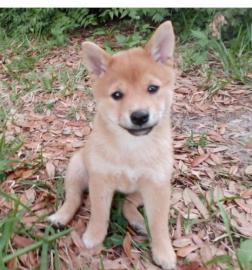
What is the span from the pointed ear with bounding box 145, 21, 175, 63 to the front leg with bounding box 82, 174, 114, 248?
0.81 meters

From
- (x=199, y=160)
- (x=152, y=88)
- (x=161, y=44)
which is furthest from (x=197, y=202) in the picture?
(x=161, y=44)

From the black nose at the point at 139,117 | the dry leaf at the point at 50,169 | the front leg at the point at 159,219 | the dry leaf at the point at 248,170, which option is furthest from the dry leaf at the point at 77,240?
the dry leaf at the point at 248,170

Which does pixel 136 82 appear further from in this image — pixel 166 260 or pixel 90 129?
pixel 90 129

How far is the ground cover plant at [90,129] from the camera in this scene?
9.23 feet

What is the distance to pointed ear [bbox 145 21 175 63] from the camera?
2545mm

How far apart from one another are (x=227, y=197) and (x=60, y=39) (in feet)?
11.5

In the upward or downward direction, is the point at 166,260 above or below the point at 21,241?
below

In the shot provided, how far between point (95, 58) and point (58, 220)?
112 centimetres

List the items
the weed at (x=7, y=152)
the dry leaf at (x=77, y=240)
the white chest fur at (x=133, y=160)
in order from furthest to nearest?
the weed at (x=7, y=152) → the dry leaf at (x=77, y=240) → the white chest fur at (x=133, y=160)

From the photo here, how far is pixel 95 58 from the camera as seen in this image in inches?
A: 103

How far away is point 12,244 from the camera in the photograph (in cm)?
273

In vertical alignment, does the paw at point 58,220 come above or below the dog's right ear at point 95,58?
below

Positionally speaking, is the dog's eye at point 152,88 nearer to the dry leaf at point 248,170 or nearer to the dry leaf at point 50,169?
the dry leaf at point 50,169

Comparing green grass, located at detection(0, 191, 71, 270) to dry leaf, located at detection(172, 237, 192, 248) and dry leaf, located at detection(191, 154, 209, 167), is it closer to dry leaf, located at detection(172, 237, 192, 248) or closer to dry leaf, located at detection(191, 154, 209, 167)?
dry leaf, located at detection(172, 237, 192, 248)
